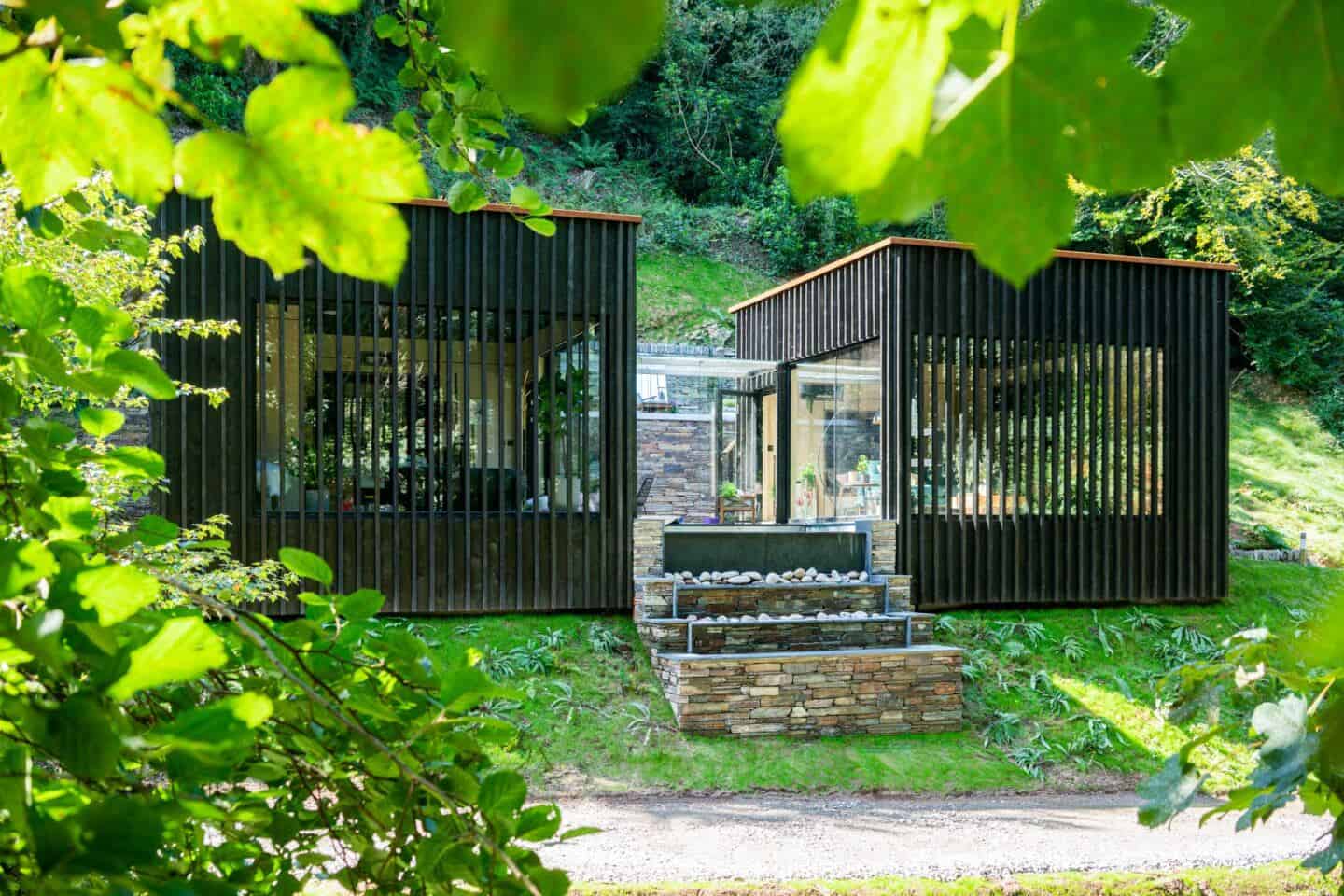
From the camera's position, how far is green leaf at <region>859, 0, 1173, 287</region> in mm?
294

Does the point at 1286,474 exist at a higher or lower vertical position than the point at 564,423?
lower

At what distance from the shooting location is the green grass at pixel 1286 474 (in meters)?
16.3

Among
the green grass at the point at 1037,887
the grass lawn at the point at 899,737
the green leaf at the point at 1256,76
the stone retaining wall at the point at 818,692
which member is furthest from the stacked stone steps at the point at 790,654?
the green leaf at the point at 1256,76

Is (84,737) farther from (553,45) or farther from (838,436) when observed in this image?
(838,436)

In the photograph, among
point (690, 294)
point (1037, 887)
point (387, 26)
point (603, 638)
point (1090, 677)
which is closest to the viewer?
point (387, 26)

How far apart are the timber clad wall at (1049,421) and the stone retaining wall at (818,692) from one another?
1.82 meters

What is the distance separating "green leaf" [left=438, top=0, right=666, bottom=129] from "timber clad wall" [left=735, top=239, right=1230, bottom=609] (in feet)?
29.5

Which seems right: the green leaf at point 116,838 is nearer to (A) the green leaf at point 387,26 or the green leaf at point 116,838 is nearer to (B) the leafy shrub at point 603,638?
(A) the green leaf at point 387,26

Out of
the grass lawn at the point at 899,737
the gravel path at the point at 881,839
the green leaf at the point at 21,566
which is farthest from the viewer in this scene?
the grass lawn at the point at 899,737

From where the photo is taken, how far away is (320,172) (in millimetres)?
385

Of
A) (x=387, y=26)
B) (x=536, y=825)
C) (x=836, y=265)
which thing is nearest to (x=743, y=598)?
(x=836, y=265)

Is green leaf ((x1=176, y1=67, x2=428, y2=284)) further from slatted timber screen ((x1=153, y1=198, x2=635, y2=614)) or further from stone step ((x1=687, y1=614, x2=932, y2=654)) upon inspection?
slatted timber screen ((x1=153, y1=198, x2=635, y2=614))

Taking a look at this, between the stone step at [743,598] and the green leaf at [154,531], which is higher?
the green leaf at [154,531]

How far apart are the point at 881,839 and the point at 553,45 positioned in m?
5.67
